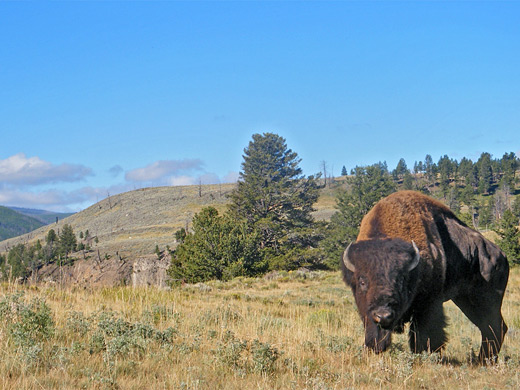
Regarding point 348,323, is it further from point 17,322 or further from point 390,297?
point 17,322

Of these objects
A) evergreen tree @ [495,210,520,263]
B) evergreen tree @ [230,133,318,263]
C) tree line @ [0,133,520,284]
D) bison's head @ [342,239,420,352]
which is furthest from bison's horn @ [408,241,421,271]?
evergreen tree @ [230,133,318,263]

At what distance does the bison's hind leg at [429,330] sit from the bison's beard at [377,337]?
527 millimetres

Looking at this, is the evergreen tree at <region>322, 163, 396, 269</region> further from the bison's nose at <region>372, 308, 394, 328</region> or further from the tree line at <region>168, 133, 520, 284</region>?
the bison's nose at <region>372, 308, 394, 328</region>

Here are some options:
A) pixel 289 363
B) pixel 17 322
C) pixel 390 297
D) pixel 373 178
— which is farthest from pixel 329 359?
pixel 373 178

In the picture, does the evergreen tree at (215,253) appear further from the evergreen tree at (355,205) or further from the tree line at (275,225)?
the evergreen tree at (355,205)

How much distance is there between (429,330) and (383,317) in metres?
1.26

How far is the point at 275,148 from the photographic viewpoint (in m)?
66.1

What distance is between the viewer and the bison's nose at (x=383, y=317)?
17.4 feet

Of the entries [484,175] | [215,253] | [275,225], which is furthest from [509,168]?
[215,253]

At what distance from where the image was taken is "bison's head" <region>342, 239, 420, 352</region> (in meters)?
5.42

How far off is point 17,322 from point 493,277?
257 inches

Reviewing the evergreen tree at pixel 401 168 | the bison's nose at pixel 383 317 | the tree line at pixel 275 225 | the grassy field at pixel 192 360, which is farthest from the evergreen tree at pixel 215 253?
the evergreen tree at pixel 401 168

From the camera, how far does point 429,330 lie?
20.3ft

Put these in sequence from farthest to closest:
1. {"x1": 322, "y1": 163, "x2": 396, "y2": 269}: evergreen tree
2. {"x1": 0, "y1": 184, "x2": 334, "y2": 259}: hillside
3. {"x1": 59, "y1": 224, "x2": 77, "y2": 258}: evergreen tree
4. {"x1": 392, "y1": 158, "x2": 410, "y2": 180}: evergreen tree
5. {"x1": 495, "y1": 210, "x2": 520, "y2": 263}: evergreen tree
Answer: {"x1": 392, "y1": 158, "x2": 410, "y2": 180}: evergreen tree < {"x1": 0, "y1": 184, "x2": 334, "y2": 259}: hillside < {"x1": 59, "y1": 224, "x2": 77, "y2": 258}: evergreen tree < {"x1": 322, "y1": 163, "x2": 396, "y2": 269}: evergreen tree < {"x1": 495, "y1": 210, "x2": 520, "y2": 263}: evergreen tree
